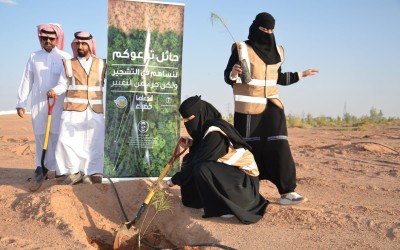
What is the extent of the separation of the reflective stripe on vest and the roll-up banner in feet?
5.14

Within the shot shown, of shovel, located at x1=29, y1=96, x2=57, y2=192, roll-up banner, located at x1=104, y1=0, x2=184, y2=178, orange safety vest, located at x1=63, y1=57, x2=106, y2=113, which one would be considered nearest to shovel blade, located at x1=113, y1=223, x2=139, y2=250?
roll-up banner, located at x1=104, y1=0, x2=184, y2=178

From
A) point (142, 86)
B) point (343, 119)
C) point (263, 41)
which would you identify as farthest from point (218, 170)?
point (343, 119)

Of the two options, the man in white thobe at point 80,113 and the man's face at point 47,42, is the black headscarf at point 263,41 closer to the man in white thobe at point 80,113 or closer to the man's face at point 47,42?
the man in white thobe at point 80,113

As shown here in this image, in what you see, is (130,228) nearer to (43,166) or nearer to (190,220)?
(190,220)

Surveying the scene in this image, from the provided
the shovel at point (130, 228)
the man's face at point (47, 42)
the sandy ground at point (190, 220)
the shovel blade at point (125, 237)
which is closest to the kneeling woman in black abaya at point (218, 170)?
the sandy ground at point (190, 220)

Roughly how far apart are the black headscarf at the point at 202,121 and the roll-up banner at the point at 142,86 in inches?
50.1

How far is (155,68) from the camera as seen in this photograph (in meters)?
6.28

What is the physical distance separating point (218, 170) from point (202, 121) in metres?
0.53

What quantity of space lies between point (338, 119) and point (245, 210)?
23.1m

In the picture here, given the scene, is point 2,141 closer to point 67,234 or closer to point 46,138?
point 46,138

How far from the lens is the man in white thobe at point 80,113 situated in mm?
6207

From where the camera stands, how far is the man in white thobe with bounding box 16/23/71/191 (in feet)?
21.8

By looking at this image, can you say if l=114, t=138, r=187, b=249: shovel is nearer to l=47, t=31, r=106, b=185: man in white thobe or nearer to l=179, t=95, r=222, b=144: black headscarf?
l=179, t=95, r=222, b=144: black headscarf

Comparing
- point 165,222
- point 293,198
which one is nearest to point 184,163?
point 165,222
